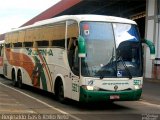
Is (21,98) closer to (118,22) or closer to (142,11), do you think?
(118,22)

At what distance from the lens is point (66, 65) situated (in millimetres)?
15164

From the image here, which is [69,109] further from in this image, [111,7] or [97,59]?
[111,7]

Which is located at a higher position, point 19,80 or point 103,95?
point 103,95

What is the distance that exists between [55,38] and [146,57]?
44.1ft

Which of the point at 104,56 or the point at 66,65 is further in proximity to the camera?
the point at 66,65

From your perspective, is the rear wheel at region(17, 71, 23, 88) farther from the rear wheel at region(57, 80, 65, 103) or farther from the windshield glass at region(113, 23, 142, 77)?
the windshield glass at region(113, 23, 142, 77)

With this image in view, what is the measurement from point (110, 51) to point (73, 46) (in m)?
1.26

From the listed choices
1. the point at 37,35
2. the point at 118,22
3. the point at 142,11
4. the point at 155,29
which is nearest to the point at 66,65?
the point at 118,22

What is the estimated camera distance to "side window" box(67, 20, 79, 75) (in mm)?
14320

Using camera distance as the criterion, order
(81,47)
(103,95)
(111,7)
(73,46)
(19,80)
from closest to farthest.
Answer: (81,47) → (103,95) → (73,46) → (19,80) → (111,7)

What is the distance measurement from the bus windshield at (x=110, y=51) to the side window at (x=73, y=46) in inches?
14.4

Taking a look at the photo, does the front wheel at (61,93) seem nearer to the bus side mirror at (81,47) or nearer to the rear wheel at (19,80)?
the bus side mirror at (81,47)

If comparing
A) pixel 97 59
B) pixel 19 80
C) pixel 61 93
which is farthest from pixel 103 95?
pixel 19 80

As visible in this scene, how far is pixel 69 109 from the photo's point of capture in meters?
14.2
